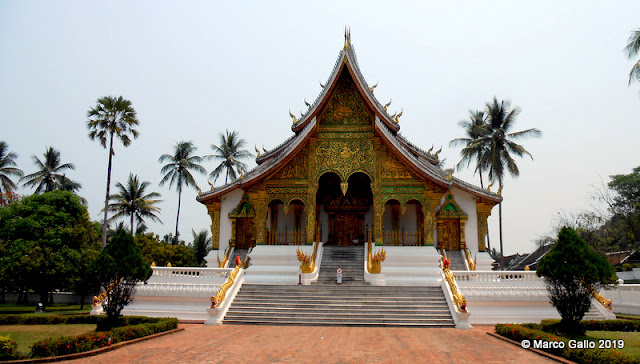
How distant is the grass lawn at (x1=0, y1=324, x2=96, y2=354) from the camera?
9914 mm

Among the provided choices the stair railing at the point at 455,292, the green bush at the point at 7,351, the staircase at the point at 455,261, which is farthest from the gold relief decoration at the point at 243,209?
the green bush at the point at 7,351

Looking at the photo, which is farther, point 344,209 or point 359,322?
point 344,209

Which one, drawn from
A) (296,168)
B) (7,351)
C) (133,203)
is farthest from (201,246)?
(7,351)

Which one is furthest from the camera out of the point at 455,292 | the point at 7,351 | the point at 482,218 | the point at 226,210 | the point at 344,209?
the point at 344,209

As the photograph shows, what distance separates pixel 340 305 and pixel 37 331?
8028 mm

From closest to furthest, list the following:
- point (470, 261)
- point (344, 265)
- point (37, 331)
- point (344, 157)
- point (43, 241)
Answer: point (37, 331)
point (344, 265)
point (470, 261)
point (344, 157)
point (43, 241)

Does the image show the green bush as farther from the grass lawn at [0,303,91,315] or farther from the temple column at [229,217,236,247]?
the temple column at [229,217,236,247]

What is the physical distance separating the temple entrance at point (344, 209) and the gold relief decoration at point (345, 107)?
313cm

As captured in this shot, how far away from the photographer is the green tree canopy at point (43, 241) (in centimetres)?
1912

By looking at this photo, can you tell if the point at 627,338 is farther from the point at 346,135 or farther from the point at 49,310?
the point at 49,310

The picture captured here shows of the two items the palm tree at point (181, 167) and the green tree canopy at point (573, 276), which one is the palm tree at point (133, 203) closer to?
the palm tree at point (181, 167)

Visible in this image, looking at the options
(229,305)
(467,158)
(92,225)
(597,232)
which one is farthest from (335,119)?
(597,232)

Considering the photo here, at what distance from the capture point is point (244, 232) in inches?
812

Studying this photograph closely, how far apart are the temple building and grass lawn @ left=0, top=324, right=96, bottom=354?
27.2 ft
